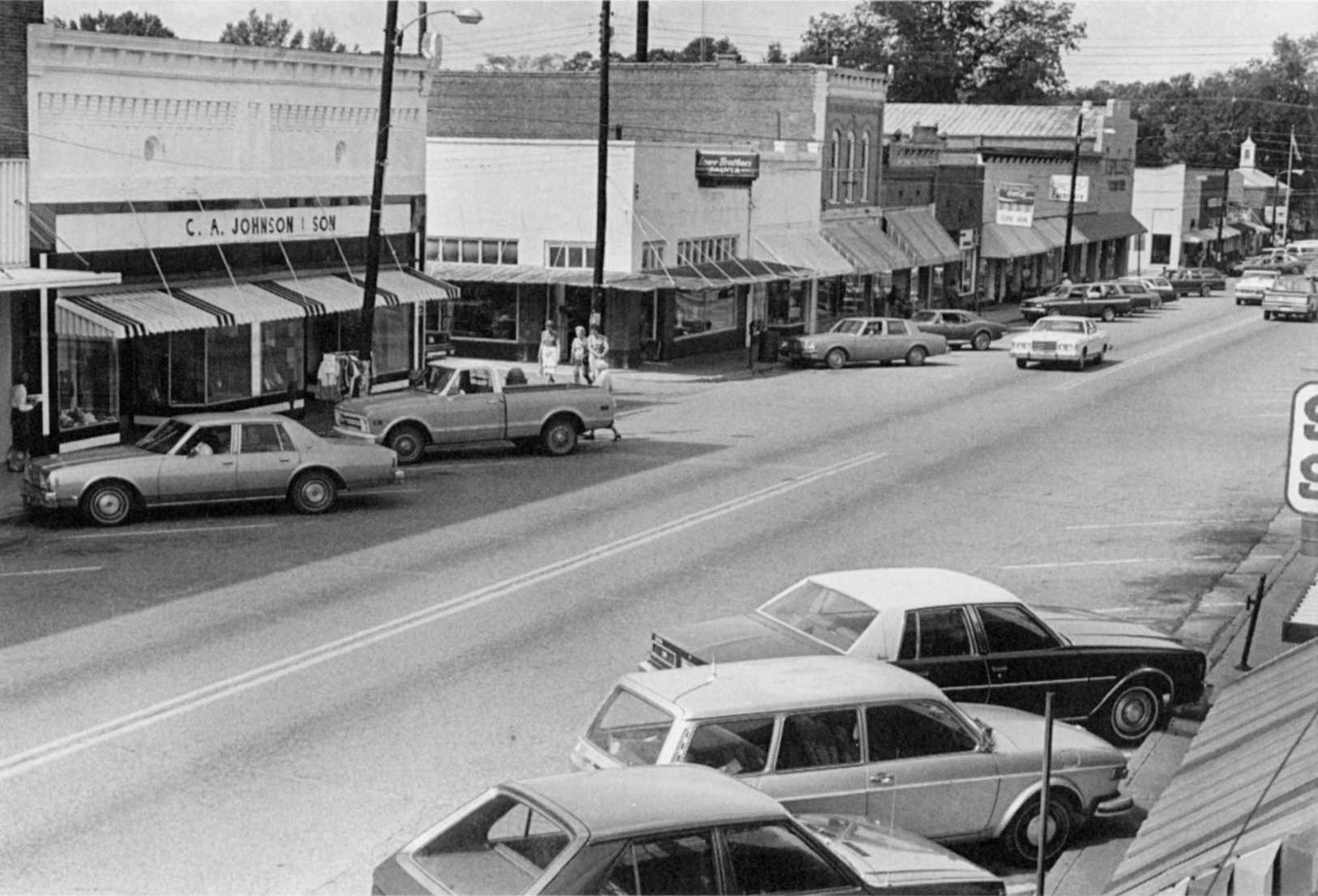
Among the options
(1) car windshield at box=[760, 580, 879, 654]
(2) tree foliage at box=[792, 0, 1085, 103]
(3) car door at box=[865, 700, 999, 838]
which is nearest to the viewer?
(3) car door at box=[865, 700, 999, 838]

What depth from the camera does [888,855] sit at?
367 inches

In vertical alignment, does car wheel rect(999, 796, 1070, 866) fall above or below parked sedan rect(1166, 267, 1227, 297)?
below

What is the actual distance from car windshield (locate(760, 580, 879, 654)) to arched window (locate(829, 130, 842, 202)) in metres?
44.6

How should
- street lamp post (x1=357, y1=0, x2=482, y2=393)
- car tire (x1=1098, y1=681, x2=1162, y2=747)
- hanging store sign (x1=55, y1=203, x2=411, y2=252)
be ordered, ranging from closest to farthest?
car tire (x1=1098, y1=681, x2=1162, y2=747), hanging store sign (x1=55, y1=203, x2=411, y2=252), street lamp post (x1=357, y1=0, x2=482, y2=393)

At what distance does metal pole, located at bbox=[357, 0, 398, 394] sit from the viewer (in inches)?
1235

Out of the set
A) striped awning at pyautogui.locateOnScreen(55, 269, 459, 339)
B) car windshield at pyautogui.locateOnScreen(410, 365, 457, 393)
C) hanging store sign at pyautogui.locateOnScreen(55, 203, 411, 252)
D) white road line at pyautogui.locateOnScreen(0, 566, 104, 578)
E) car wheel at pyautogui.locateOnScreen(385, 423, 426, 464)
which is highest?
hanging store sign at pyautogui.locateOnScreen(55, 203, 411, 252)

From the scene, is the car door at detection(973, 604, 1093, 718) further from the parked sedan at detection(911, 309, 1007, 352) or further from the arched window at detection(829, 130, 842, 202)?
the arched window at detection(829, 130, 842, 202)

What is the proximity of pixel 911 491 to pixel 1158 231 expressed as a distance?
302 feet

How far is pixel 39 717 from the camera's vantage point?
14.0m

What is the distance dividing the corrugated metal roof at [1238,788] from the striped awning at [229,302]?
67.5 ft

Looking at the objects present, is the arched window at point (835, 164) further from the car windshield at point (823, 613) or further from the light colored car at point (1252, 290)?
the car windshield at point (823, 613)

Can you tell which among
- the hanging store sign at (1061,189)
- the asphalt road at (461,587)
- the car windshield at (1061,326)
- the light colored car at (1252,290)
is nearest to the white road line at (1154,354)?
the car windshield at (1061,326)

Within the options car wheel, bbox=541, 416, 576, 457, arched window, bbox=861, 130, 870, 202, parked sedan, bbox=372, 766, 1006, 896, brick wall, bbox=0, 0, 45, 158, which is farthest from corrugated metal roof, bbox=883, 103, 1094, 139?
parked sedan, bbox=372, 766, 1006, 896

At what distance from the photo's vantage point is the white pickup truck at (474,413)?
2802cm
